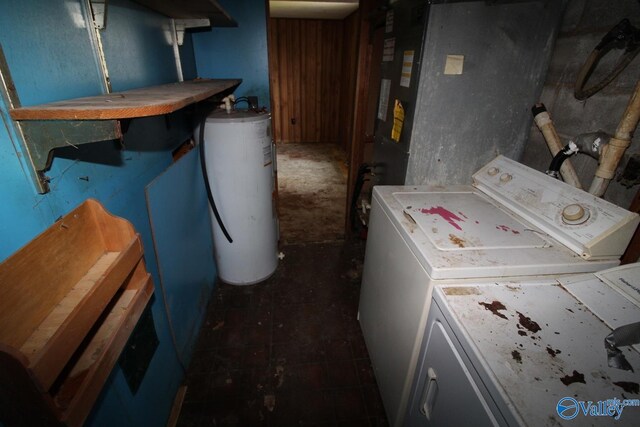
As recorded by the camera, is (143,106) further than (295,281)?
No

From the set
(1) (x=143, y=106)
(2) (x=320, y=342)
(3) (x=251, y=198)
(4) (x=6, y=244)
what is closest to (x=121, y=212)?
(4) (x=6, y=244)

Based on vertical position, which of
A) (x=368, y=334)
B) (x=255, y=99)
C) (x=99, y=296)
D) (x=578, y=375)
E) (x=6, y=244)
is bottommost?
(x=368, y=334)

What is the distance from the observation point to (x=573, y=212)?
1.11 meters

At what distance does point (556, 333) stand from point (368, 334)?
1.11m

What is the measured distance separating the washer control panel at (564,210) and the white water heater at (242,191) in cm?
138

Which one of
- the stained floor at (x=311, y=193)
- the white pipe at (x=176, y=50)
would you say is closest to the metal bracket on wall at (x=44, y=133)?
the white pipe at (x=176, y=50)

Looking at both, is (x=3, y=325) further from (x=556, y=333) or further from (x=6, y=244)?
(x=556, y=333)

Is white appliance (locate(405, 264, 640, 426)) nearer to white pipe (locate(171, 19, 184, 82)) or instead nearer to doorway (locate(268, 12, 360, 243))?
white pipe (locate(171, 19, 184, 82))

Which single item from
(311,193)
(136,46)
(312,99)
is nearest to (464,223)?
(136,46)

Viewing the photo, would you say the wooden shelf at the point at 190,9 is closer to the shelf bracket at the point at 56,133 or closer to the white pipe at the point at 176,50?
the white pipe at the point at 176,50

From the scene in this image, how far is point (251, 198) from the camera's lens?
2107 mm

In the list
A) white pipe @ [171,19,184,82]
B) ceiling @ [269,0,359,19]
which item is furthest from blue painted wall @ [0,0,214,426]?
ceiling @ [269,0,359,19]

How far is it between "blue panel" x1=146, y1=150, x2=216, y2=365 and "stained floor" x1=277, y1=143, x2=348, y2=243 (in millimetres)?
1114

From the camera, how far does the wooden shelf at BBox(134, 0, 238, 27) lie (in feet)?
4.59
